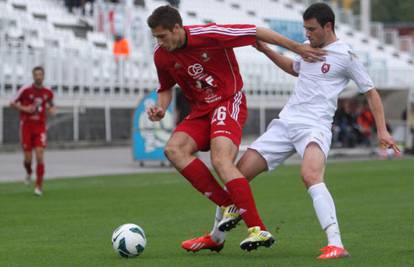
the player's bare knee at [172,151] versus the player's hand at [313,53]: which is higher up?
the player's hand at [313,53]

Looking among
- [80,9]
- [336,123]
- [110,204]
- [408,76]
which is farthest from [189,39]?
[408,76]

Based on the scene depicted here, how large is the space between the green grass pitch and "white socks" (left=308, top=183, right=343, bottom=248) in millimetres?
216

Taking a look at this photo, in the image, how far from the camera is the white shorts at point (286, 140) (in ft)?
31.5

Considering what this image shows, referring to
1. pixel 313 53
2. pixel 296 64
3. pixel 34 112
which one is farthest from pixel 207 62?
pixel 34 112

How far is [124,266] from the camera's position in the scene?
9055 mm

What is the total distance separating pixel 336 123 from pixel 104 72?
7.69 metres

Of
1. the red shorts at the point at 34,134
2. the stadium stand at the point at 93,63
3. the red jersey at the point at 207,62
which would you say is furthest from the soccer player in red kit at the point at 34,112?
the stadium stand at the point at 93,63

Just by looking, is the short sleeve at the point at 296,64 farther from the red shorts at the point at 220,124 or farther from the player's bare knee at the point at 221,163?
the player's bare knee at the point at 221,163

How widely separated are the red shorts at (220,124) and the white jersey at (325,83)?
18.3 inches

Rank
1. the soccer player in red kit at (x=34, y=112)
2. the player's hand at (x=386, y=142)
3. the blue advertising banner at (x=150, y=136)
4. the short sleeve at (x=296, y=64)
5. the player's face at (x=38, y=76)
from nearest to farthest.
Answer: the player's hand at (x=386, y=142) < the short sleeve at (x=296, y=64) < the player's face at (x=38, y=76) < the soccer player in red kit at (x=34, y=112) < the blue advertising banner at (x=150, y=136)

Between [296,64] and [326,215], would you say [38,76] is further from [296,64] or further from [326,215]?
[326,215]

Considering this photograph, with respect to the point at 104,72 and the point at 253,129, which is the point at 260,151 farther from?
the point at 253,129

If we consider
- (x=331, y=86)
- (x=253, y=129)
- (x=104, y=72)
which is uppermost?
(x=331, y=86)

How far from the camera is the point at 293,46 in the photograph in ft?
31.3
